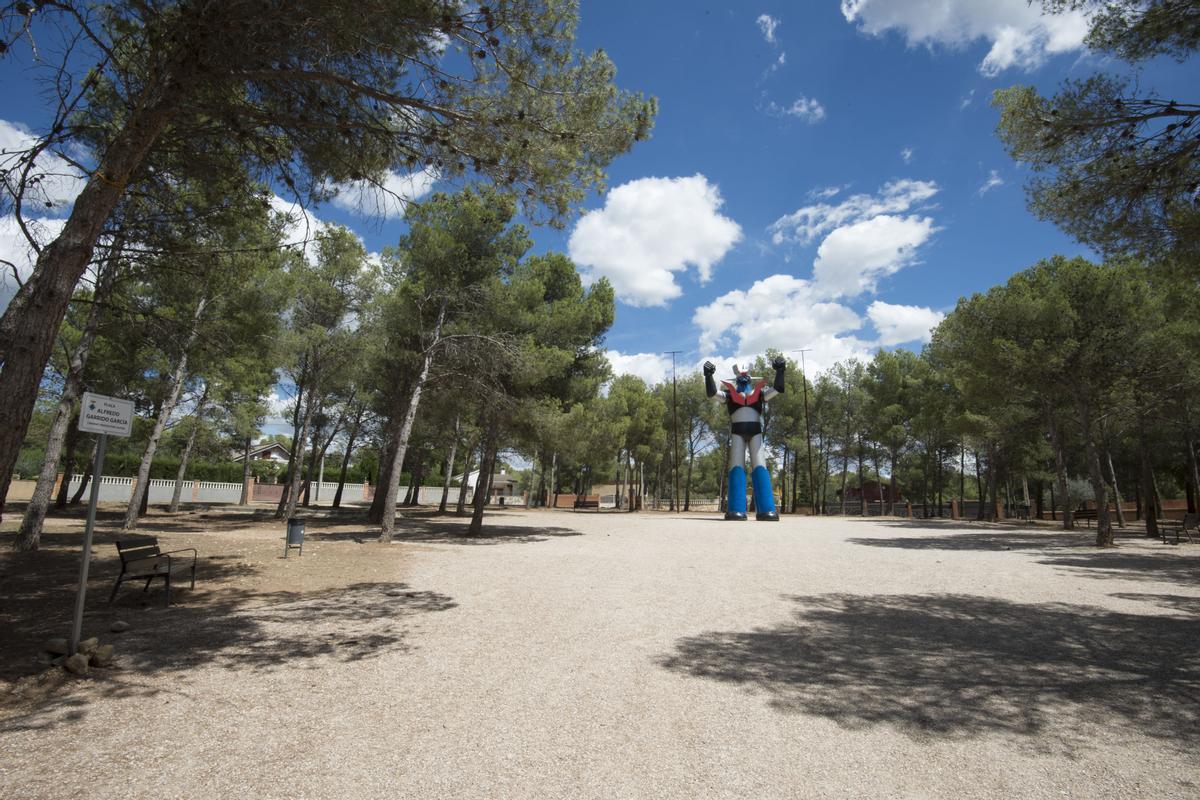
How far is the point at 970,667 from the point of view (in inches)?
184

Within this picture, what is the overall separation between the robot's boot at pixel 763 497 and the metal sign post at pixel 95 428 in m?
23.3

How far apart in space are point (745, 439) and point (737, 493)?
237 cm

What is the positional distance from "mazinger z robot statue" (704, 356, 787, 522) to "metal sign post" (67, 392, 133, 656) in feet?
71.9

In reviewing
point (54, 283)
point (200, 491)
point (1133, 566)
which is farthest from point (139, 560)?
point (200, 491)

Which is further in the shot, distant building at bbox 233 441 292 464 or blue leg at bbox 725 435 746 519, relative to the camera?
distant building at bbox 233 441 292 464

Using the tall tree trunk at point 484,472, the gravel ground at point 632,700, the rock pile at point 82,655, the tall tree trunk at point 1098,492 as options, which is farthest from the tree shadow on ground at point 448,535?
the tall tree trunk at point 1098,492

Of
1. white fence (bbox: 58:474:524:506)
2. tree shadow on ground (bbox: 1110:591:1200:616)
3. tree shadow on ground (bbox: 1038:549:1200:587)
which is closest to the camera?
tree shadow on ground (bbox: 1110:591:1200:616)

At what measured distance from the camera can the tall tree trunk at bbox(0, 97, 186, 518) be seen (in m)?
3.84

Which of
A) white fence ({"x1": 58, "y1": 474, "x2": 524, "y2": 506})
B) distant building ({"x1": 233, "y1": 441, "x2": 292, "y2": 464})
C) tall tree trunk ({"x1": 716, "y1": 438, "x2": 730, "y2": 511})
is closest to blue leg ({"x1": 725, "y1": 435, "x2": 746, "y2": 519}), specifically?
tall tree trunk ({"x1": 716, "y1": 438, "x2": 730, "y2": 511})

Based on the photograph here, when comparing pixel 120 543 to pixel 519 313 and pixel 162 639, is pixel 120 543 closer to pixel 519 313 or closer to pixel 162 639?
pixel 162 639

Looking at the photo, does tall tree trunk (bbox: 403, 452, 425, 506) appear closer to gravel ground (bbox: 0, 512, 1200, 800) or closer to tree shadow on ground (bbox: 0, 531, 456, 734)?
tree shadow on ground (bbox: 0, 531, 456, 734)

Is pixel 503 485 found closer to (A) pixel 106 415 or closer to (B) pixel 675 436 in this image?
(B) pixel 675 436

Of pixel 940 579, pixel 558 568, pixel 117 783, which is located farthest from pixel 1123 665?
pixel 558 568

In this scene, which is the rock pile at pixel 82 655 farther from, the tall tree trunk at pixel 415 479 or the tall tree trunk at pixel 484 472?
the tall tree trunk at pixel 415 479
